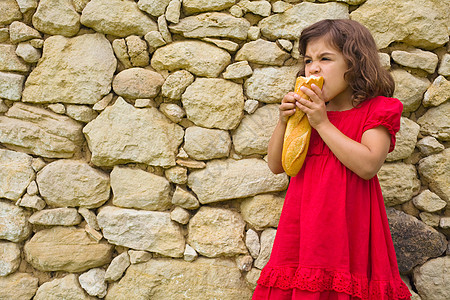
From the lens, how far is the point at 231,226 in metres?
2.04

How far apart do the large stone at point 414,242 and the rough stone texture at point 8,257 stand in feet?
6.40

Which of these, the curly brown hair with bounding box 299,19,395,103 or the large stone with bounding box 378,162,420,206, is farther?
the large stone with bounding box 378,162,420,206

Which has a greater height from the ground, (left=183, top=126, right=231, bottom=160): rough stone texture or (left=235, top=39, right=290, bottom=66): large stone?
(left=235, top=39, right=290, bottom=66): large stone

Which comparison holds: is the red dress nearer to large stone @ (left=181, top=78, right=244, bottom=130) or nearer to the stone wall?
the stone wall

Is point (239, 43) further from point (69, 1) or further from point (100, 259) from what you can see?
point (100, 259)

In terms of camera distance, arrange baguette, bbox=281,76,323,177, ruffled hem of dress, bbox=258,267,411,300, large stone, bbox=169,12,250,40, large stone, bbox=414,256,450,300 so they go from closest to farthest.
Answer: ruffled hem of dress, bbox=258,267,411,300 → baguette, bbox=281,76,323,177 → large stone, bbox=414,256,450,300 → large stone, bbox=169,12,250,40

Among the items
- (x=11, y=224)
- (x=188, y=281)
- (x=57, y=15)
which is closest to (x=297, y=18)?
(x=57, y=15)

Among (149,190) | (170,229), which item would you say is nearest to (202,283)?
(170,229)

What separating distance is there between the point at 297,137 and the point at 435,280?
1.09 metres

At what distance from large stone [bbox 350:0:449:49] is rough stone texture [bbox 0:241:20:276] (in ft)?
7.09

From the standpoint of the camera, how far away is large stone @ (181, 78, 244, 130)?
2068 millimetres

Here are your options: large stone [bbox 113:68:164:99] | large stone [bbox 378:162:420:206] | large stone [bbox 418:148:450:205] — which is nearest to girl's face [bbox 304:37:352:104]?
large stone [bbox 378:162:420:206]

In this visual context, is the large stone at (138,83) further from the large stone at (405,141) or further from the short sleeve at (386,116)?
the large stone at (405,141)

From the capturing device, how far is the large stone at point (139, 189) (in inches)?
81.7
